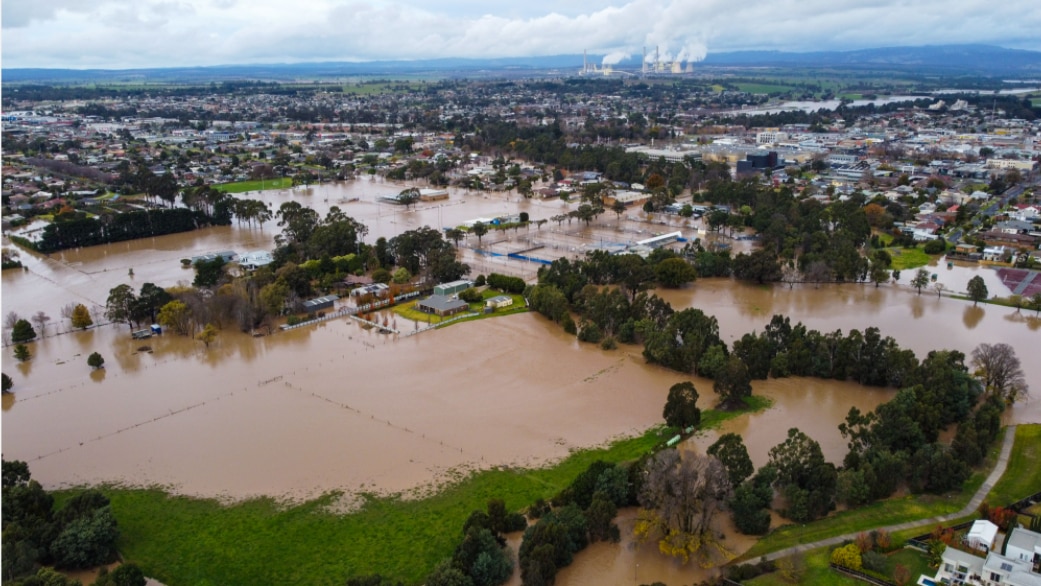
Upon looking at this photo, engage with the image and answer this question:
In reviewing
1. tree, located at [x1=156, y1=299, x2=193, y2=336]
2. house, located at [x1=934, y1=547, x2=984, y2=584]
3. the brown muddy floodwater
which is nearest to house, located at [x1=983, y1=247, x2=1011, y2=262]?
the brown muddy floodwater

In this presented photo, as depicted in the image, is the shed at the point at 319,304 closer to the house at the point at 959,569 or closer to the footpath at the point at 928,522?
the footpath at the point at 928,522

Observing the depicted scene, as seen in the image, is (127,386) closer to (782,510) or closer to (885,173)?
(782,510)

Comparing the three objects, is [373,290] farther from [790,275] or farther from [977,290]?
[977,290]

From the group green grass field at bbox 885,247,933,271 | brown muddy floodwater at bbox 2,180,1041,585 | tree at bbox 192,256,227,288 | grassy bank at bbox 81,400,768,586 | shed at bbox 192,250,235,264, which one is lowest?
grassy bank at bbox 81,400,768,586

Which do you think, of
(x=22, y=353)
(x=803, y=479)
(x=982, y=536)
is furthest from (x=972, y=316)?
(x=22, y=353)

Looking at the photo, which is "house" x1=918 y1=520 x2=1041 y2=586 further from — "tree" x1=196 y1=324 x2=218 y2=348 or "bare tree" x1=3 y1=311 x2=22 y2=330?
"bare tree" x1=3 y1=311 x2=22 y2=330
